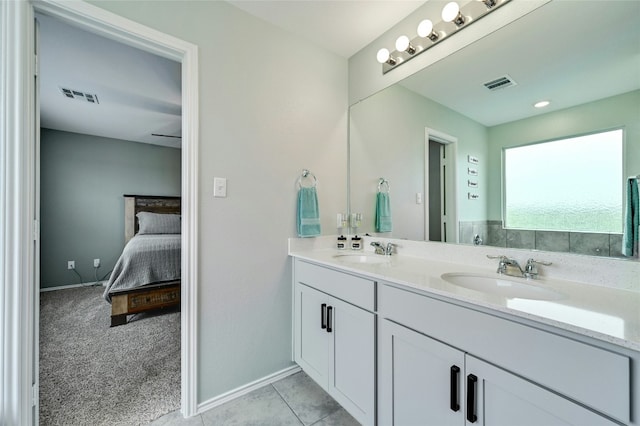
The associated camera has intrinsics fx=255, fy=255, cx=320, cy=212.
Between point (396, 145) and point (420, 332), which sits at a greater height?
point (396, 145)

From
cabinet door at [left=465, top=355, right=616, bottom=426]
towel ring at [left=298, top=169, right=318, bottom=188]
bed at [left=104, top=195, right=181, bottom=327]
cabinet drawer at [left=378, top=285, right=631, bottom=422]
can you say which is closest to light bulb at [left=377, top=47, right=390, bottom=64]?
towel ring at [left=298, top=169, right=318, bottom=188]

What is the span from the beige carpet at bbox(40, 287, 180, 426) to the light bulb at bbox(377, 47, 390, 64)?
101 inches

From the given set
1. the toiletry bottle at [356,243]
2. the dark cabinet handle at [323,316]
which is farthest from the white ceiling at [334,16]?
the dark cabinet handle at [323,316]

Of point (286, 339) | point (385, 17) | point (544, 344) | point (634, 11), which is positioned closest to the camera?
point (544, 344)

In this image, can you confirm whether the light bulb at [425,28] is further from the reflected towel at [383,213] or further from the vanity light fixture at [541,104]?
the reflected towel at [383,213]

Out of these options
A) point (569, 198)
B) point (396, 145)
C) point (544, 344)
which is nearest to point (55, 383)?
point (544, 344)

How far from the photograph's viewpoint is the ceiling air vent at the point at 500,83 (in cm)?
128

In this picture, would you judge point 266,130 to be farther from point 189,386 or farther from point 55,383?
point 55,383

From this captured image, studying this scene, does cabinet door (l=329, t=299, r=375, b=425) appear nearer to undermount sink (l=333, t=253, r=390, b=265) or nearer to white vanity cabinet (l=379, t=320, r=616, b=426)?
white vanity cabinet (l=379, t=320, r=616, b=426)

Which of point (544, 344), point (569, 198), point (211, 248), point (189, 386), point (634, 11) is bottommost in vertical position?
point (189, 386)

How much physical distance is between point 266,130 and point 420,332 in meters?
1.47

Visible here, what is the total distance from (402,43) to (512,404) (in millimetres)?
1881

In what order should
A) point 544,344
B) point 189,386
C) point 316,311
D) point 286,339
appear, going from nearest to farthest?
point 544,344 → point 189,386 → point 316,311 → point 286,339

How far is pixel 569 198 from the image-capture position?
1.08 metres
